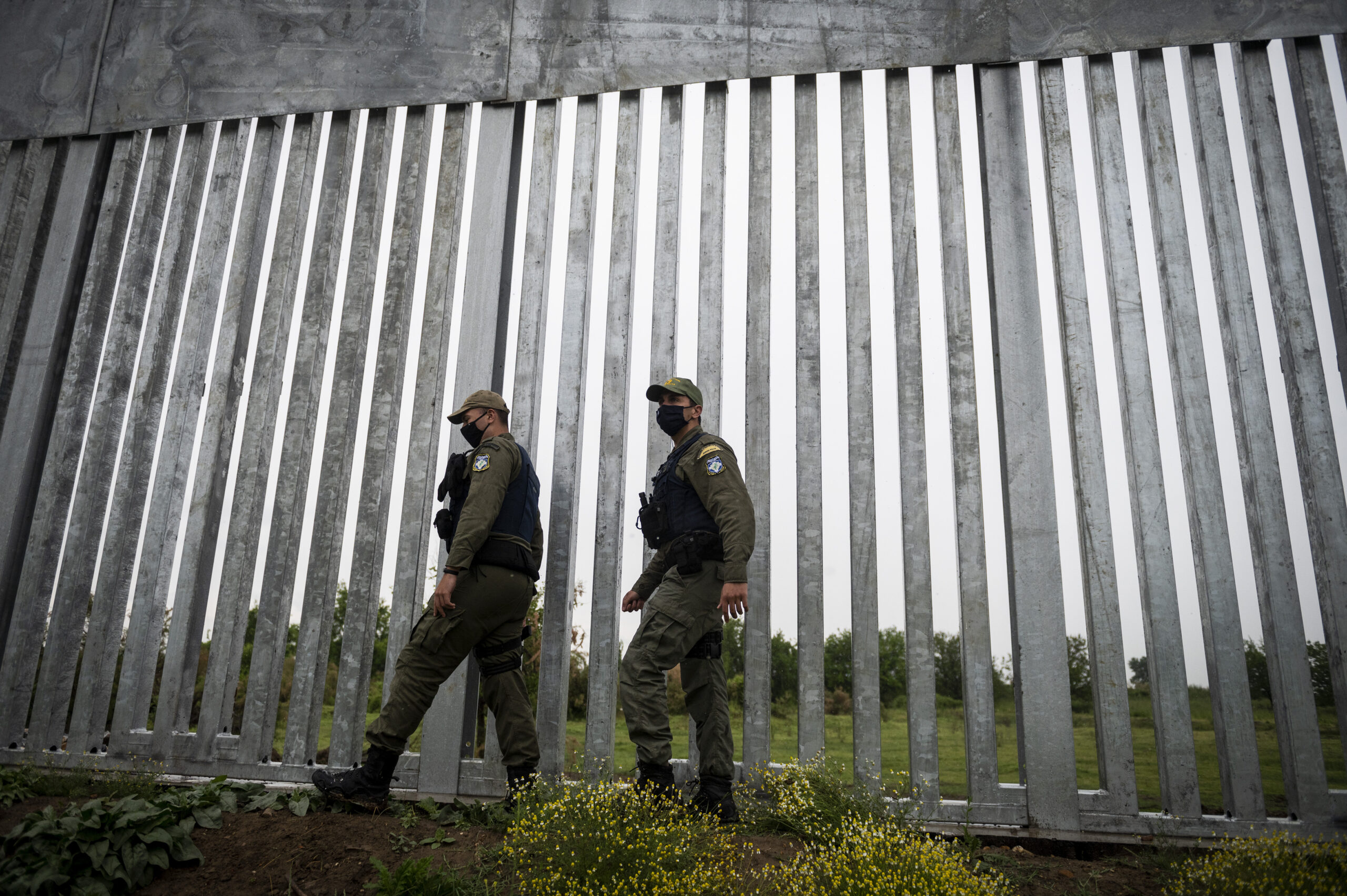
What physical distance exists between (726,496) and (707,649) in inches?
30.5

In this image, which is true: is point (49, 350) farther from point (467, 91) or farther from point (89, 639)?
point (467, 91)

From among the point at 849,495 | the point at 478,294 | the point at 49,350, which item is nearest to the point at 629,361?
the point at 478,294

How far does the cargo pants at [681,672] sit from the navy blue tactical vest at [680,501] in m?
0.19

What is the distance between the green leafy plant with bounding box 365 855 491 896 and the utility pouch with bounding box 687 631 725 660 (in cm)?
135

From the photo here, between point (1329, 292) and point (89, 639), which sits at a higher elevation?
point (1329, 292)

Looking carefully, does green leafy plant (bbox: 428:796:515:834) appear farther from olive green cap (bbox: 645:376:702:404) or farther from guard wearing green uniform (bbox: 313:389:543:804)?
olive green cap (bbox: 645:376:702:404)

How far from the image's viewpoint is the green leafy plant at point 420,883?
2.79 meters

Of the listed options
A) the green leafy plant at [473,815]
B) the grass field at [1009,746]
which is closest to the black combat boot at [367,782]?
the green leafy plant at [473,815]

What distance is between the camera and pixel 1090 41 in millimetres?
4762

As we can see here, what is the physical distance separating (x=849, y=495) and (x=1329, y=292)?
10.2ft

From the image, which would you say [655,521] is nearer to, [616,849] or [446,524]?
[446,524]

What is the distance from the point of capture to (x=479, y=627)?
12.3 ft

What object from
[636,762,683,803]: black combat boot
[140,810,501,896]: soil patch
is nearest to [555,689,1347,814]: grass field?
[636,762,683,803]: black combat boot

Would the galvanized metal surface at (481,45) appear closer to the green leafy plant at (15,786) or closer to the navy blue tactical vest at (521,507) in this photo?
the navy blue tactical vest at (521,507)
